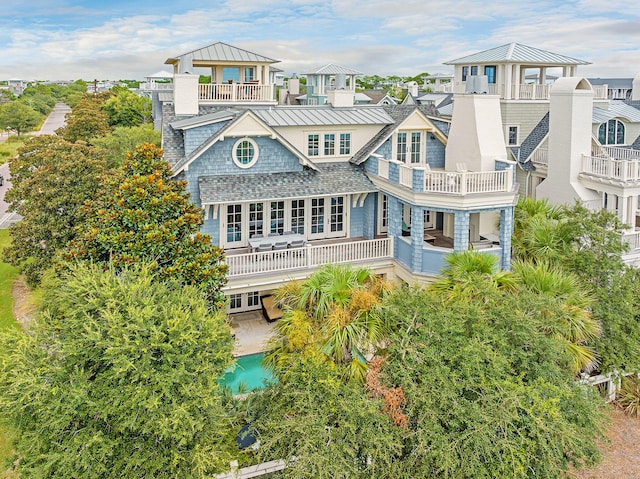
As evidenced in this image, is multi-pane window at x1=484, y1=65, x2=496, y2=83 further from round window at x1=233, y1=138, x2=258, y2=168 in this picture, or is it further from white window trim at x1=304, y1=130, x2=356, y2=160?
round window at x1=233, y1=138, x2=258, y2=168

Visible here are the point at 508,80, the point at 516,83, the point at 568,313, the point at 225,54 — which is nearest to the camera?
the point at 568,313

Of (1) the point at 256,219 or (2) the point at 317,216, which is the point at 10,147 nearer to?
(1) the point at 256,219

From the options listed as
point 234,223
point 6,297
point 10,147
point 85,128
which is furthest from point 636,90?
point 10,147

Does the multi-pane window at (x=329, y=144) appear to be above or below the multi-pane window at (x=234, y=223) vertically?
above

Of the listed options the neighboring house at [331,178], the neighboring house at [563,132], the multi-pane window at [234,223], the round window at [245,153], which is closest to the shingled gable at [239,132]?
the neighboring house at [331,178]

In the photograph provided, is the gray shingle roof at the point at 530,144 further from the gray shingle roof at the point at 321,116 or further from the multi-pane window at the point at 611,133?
the gray shingle roof at the point at 321,116

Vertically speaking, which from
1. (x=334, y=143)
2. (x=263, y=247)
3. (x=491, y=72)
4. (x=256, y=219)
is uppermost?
(x=491, y=72)
